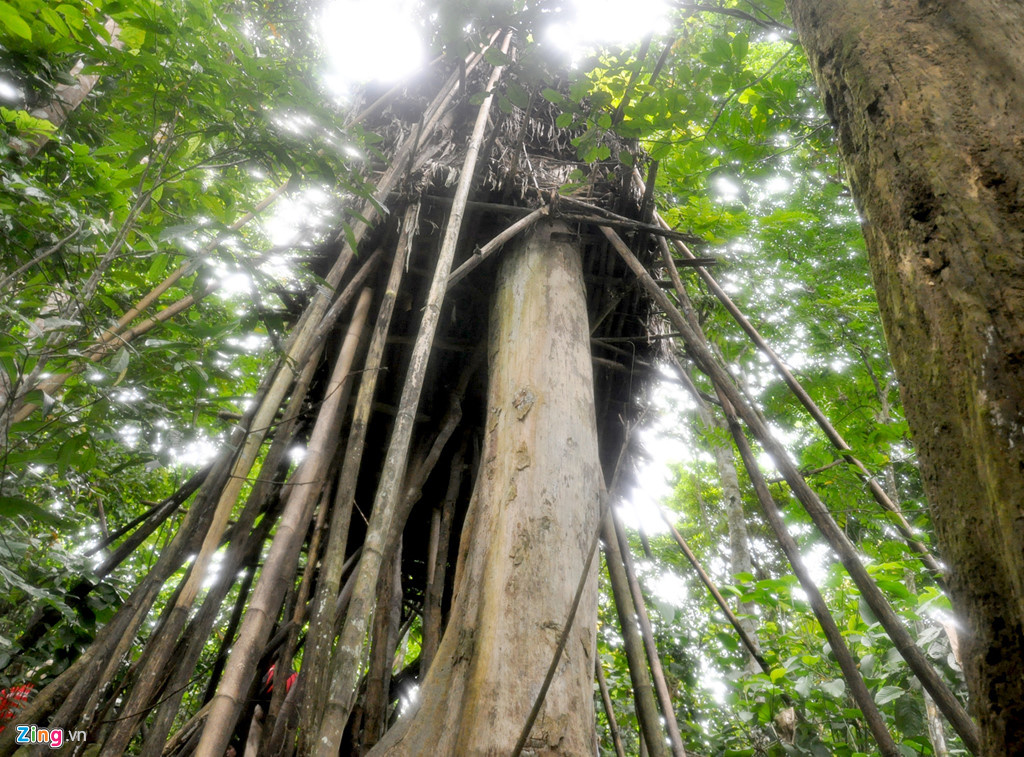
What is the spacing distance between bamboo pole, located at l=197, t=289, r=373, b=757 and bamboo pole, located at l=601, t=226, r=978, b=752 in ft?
6.13

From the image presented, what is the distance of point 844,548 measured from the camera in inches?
72.2

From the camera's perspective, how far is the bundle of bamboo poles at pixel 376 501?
1948 mm

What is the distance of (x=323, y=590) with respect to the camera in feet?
6.94

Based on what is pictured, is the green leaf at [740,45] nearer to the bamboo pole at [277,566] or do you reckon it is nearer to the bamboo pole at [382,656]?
the bamboo pole at [277,566]

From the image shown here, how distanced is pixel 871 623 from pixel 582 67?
10.1 feet

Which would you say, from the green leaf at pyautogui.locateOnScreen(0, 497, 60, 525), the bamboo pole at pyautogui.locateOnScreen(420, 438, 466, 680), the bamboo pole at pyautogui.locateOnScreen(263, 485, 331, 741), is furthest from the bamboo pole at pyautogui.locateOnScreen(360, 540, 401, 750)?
the green leaf at pyautogui.locateOnScreen(0, 497, 60, 525)

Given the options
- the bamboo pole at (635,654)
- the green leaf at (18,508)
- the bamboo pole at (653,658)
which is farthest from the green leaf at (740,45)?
the green leaf at (18,508)

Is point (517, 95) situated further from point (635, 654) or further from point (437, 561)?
point (437, 561)

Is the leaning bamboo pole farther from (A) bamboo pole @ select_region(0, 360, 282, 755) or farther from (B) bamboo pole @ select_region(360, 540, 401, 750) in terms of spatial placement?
(B) bamboo pole @ select_region(360, 540, 401, 750)

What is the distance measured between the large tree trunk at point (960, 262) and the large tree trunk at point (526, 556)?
1.33m

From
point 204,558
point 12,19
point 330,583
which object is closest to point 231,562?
point 204,558

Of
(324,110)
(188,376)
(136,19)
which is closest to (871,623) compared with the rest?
(188,376)

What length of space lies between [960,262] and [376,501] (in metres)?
1.70

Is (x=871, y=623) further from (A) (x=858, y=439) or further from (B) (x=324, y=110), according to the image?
(B) (x=324, y=110)
